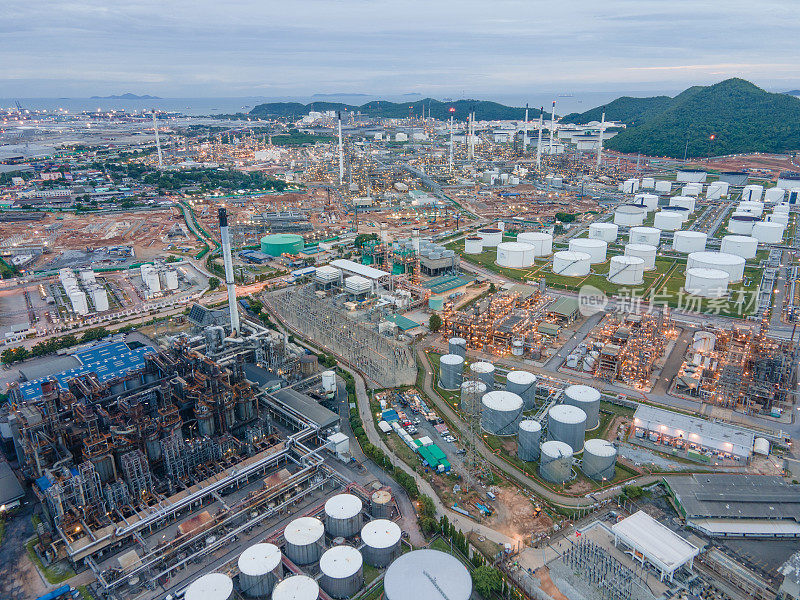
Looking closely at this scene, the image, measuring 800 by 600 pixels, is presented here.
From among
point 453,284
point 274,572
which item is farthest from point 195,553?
point 453,284

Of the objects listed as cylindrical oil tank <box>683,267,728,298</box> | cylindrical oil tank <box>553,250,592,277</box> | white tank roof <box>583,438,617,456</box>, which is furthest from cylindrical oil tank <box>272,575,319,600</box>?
cylindrical oil tank <box>683,267,728,298</box>

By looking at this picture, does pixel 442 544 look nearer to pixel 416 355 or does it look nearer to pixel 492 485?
pixel 492 485

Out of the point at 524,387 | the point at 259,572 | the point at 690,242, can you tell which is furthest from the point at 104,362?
the point at 690,242

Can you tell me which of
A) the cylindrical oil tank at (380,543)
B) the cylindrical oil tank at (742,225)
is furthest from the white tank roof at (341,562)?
the cylindrical oil tank at (742,225)

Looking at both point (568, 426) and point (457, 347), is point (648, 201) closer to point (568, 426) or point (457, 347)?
point (457, 347)

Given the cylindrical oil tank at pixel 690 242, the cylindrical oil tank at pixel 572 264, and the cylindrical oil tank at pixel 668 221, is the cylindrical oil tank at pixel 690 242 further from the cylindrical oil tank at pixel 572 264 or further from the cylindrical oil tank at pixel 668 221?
the cylindrical oil tank at pixel 572 264
